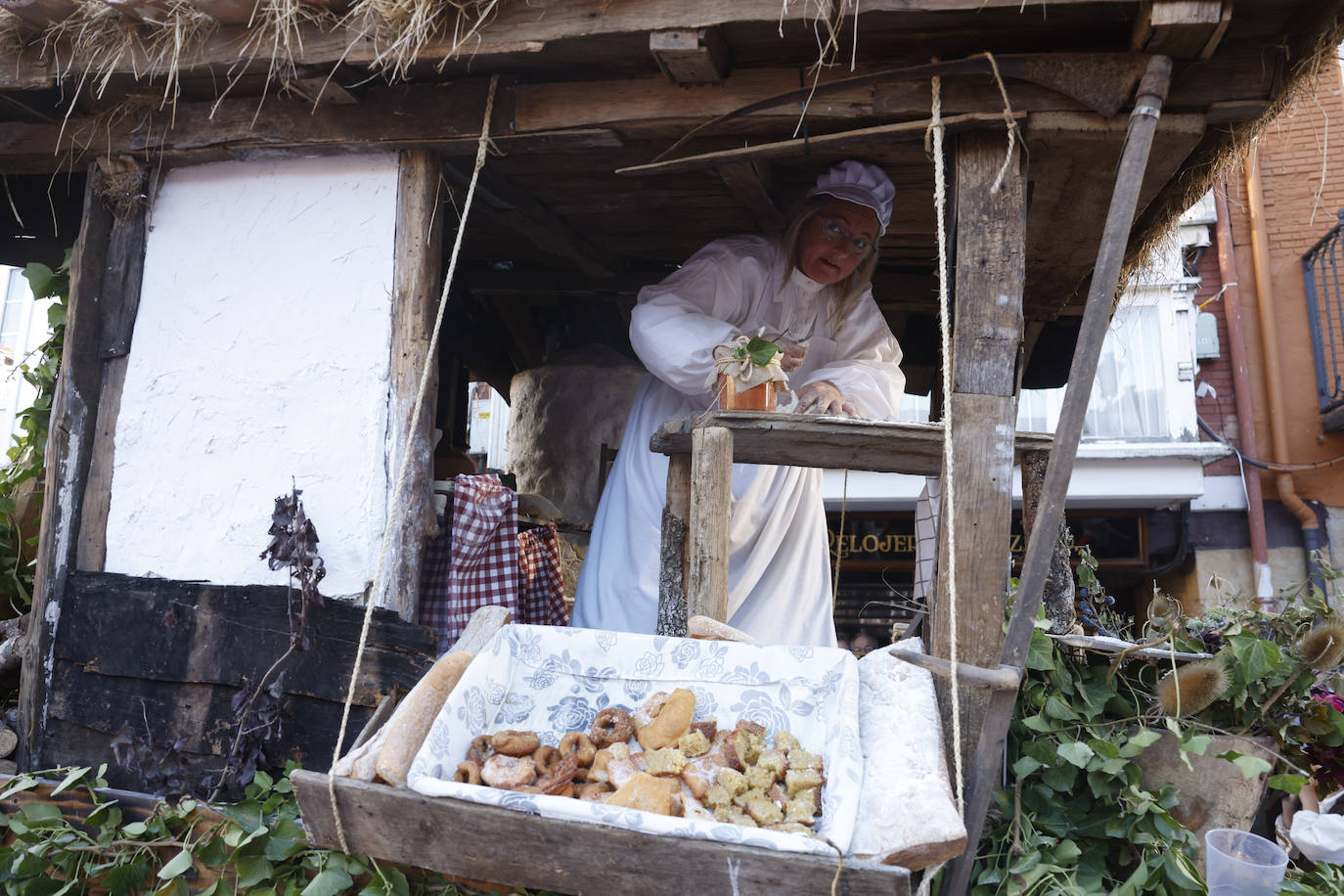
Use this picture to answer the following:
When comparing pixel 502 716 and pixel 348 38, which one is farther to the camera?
pixel 348 38

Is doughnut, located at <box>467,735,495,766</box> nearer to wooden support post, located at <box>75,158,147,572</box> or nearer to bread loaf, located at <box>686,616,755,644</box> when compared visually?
bread loaf, located at <box>686,616,755,644</box>

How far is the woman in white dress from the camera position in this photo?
134 inches

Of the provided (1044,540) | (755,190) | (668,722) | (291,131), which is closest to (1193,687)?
(1044,540)

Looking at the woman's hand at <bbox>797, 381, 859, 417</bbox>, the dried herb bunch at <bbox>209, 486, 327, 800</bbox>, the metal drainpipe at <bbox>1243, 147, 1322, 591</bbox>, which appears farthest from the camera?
the metal drainpipe at <bbox>1243, 147, 1322, 591</bbox>

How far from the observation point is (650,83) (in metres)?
2.74

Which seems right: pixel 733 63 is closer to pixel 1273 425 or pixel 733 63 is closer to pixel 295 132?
pixel 295 132

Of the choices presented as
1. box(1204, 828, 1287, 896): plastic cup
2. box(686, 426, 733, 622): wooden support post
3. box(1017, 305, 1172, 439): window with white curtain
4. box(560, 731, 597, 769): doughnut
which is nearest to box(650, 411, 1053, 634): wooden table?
box(686, 426, 733, 622): wooden support post

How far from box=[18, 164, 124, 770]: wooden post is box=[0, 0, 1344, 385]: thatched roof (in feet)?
1.60

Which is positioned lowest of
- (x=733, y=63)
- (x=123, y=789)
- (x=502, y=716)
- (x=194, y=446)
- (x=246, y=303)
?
(x=123, y=789)

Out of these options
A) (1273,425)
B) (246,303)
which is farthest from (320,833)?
(1273,425)

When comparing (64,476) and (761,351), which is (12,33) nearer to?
(64,476)

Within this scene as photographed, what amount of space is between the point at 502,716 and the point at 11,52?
105 inches

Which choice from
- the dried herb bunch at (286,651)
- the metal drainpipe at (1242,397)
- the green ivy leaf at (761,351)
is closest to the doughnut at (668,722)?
the green ivy leaf at (761,351)

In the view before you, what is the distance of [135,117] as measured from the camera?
316 cm
